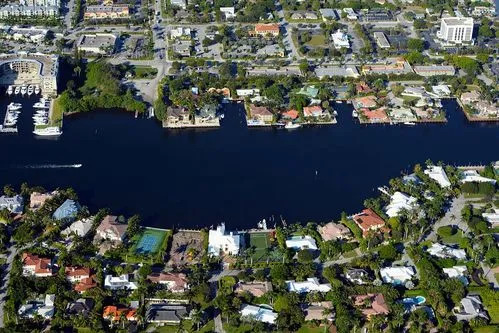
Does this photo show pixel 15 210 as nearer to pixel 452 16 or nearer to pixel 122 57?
pixel 122 57

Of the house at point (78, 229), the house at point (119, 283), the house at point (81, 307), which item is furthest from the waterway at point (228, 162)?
the house at point (81, 307)

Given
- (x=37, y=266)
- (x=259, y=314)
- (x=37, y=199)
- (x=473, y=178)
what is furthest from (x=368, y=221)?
(x=37, y=199)

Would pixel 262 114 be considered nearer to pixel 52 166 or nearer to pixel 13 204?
pixel 52 166

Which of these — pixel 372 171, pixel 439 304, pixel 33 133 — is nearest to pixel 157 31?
pixel 33 133

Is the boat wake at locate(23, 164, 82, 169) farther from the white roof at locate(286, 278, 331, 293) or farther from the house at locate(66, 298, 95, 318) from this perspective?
the white roof at locate(286, 278, 331, 293)

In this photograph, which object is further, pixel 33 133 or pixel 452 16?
pixel 452 16
